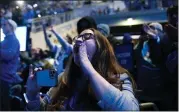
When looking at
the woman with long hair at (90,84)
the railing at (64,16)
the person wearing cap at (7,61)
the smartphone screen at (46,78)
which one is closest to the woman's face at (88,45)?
the woman with long hair at (90,84)

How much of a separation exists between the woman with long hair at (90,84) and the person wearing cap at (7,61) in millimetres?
1676

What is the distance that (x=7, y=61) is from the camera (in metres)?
3.54

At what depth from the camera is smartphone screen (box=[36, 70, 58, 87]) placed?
1.68 metres

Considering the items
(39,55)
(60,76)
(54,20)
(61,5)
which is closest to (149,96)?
(60,76)

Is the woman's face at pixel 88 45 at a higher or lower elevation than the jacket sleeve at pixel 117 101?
higher

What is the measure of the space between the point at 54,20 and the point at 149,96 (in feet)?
27.5

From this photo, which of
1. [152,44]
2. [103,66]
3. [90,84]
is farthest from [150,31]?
[90,84]

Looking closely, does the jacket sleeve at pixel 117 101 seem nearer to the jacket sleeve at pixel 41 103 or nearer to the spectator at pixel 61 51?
the jacket sleeve at pixel 41 103

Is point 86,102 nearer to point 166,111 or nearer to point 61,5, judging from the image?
point 166,111

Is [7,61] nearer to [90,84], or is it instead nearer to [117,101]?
[90,84]

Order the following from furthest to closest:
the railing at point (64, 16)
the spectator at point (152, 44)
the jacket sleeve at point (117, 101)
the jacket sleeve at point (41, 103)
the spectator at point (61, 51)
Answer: the railing at point (64, 16) < the spectator at point (61, 51) < the spectator at point (152, 44) < the jacket sleeve at point (41, 103) < the jacket sleeve at point (117, 101)

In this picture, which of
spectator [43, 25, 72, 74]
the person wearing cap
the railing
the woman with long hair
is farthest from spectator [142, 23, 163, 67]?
the railing

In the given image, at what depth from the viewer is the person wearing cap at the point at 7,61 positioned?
3.43 meters

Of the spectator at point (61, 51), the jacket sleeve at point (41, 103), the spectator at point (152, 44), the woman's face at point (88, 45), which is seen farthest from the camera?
the spectator at point (61, 51)
